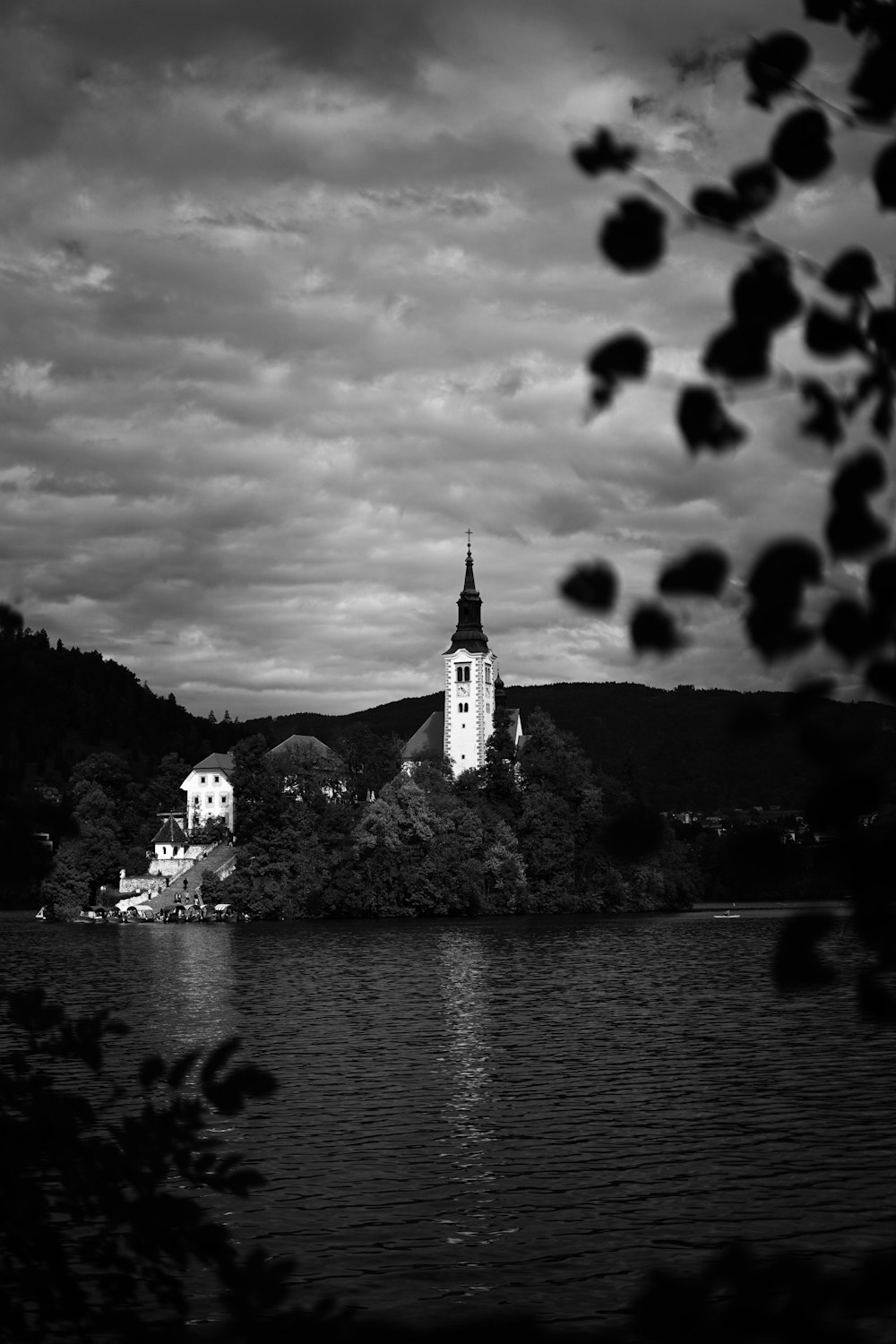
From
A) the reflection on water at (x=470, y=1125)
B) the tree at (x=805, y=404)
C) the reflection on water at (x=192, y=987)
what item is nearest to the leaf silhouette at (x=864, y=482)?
the tree at (x=805, y=404)

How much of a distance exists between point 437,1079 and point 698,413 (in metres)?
28.9

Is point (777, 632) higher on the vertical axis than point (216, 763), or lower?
lower

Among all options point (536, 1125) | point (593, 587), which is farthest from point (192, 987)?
point (593, 587)

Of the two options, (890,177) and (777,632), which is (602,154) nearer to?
(890,177)

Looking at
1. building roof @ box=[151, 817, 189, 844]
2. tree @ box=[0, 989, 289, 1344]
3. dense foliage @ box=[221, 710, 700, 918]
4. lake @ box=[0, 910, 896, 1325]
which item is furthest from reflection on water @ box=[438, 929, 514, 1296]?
building roof @ box=[151, 817, 189, 844]

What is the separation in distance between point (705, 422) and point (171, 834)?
14258cm

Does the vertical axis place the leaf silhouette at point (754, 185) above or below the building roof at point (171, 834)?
above

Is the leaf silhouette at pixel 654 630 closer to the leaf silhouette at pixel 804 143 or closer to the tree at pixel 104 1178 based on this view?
the leaf silhouette at pixel 804 143

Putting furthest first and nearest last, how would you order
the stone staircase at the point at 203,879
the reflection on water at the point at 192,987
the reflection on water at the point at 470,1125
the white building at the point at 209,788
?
the white building at the point at 209,788 < the stone staircase at the point at 203,879 < the reflection on water at the point at 192,987 < the reflection on water at the point at 470,1125

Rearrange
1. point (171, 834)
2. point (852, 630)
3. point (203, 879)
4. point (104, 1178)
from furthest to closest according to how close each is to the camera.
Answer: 1. point (171, 834)
2. point (203, 879)
3. point (104, 1178)
4. point (852, 630)

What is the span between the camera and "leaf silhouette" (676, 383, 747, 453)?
10.7 ft

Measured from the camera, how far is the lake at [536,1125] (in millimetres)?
17000

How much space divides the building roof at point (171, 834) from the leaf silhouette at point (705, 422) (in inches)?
5508

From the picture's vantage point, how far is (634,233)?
10.8 ft
